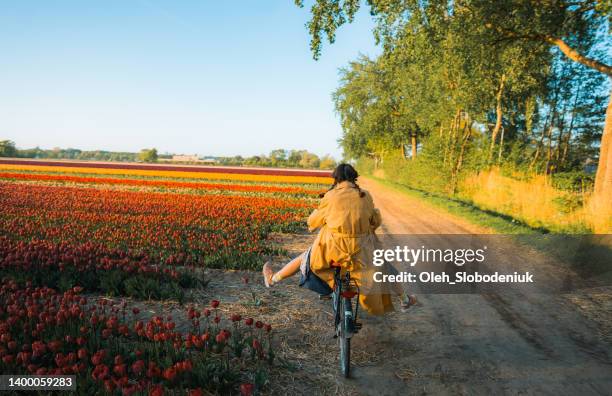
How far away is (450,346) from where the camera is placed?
463 centimetres

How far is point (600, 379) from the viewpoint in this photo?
387 centimetres

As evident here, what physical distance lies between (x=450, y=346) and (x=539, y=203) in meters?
11.5

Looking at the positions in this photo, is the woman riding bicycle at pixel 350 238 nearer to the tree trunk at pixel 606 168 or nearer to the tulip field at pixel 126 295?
the tulip field at pixel 126 295

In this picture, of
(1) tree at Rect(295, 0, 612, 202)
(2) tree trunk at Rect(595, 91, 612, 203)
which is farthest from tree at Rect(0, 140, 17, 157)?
(2) tree trunk at Rect(595, 91, 612, 203)

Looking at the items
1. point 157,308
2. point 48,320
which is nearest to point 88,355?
point 48,320

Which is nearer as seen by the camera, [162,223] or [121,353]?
[121,353]

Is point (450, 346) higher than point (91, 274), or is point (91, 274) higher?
point (91, 274)

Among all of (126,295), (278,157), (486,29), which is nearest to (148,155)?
(278,157)

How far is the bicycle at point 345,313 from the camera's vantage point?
379 centimetres

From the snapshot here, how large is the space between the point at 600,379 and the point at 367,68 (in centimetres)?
5040

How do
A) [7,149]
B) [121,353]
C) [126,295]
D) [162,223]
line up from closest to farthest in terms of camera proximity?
[121,353], [126,295], [162,223], [7,149]

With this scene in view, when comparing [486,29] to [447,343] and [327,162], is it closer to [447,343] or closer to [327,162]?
[447,343]

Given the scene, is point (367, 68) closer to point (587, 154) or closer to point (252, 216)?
point (587, 154)

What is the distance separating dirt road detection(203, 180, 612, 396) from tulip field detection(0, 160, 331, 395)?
→ 22.8 inches
